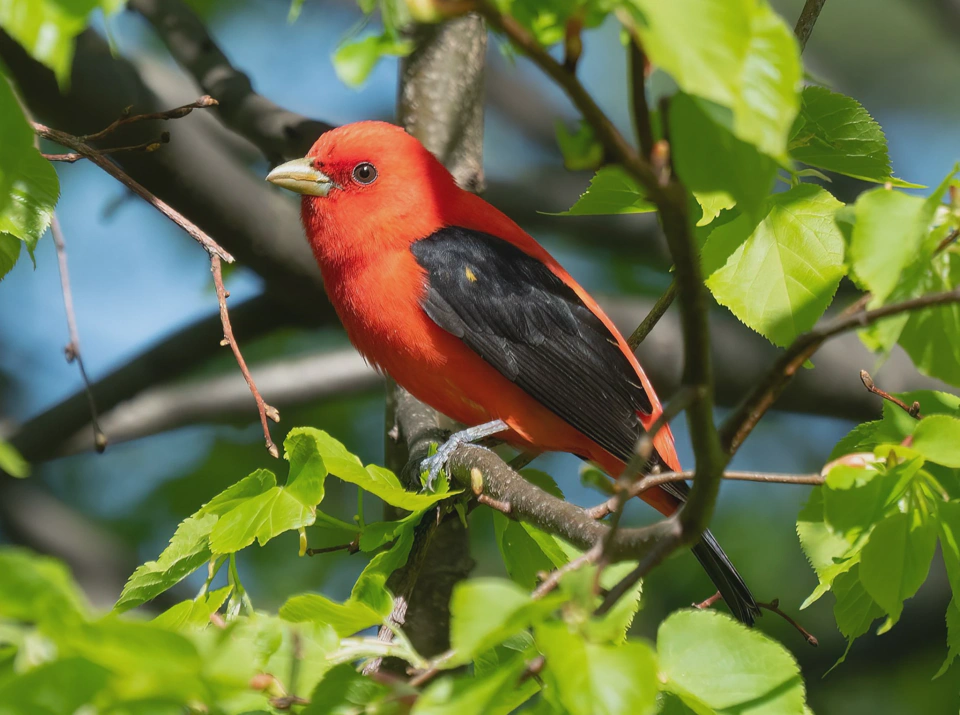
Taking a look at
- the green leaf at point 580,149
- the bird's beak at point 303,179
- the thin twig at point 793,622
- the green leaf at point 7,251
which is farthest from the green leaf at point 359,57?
→ the thin twig at point 793,622

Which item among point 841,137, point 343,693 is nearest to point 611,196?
point 841,137

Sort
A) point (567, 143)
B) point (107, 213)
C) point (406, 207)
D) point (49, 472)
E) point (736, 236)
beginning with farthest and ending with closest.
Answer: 1. point (49, 472)
2. point (107, 213)
3. point (406, 207)
4. point (736, 236)
5. point (567, 143)

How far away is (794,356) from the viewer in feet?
5.10

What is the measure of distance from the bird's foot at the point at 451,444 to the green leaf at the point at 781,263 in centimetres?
123

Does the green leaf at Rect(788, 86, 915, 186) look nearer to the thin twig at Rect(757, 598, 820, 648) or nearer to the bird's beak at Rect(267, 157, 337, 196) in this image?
the thin twig at Rect(757, 598, 820, 648)

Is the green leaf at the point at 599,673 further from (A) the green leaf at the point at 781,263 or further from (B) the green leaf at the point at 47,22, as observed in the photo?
(A) the green leaf at the point at 781,263

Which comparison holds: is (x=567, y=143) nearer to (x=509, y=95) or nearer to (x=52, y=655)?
(x=52, y=655)

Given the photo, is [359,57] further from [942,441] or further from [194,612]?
[942,441]

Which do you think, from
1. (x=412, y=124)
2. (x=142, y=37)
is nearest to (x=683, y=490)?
(x=412, y=124)

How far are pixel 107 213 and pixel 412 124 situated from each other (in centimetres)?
151

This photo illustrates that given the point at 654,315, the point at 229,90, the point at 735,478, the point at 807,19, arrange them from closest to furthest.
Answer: the point at 735,478 → the point at 807,19 → the point at 654,315 → the point at 229,90

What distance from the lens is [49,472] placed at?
823cm

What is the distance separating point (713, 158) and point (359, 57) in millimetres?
1507

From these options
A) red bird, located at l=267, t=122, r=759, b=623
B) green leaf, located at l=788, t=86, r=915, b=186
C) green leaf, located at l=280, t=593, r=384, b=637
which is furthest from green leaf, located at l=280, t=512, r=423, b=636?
red bird, located at l=267, t=122, r=759, b=623
